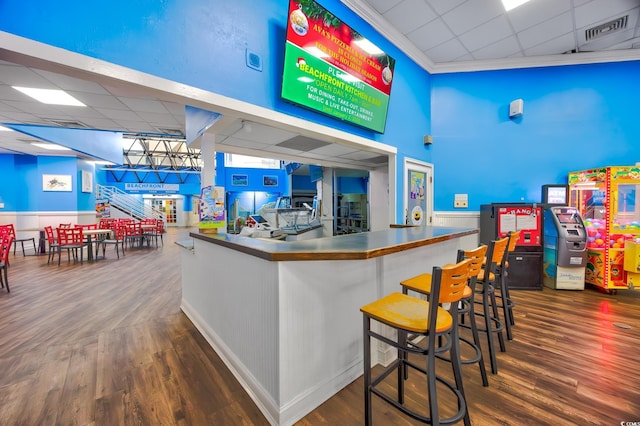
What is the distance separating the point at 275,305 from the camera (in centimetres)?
156

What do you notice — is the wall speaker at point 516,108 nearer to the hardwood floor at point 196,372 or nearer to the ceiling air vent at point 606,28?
the ceiling air vent at point 606,28

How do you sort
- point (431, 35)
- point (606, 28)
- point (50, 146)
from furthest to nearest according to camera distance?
point (50, 146) < point (431, 35) < point (606, 28)

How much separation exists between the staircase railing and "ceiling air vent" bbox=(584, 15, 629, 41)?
16.7 metres

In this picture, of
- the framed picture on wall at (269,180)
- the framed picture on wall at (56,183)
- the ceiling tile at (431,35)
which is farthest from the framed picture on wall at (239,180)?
the ceiling tile at (431,35)

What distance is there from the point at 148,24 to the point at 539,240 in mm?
5821

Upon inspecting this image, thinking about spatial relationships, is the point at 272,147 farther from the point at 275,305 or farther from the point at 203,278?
the point at 275,305

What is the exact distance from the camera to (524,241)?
4.26 m

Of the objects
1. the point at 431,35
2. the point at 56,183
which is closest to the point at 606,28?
the point at 431,35

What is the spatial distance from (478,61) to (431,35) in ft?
4.58

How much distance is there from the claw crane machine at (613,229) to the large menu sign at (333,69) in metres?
3.69

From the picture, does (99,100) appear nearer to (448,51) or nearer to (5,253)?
(5,253)

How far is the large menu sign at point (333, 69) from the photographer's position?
2682mm

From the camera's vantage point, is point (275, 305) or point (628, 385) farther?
point (628, 385)

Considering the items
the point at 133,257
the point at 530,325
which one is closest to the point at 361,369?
the point at 530,325
